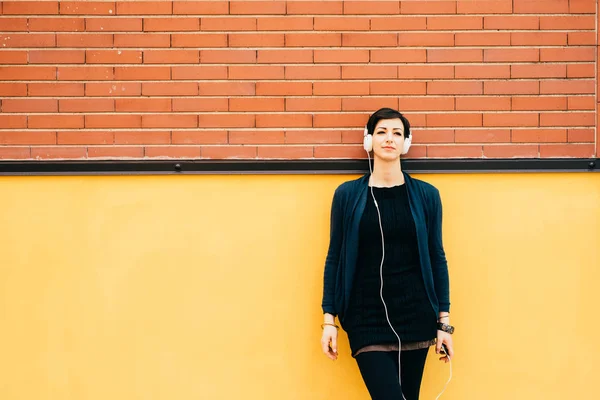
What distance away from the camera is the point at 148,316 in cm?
332

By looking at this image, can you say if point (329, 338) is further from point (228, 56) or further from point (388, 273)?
point (228, 56)

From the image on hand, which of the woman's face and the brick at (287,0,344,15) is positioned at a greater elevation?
the brick at (287,0,344,15)

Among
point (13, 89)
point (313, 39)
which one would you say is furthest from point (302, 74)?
point (13, 89)

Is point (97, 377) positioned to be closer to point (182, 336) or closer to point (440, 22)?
point (182, 336)

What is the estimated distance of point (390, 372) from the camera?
8.81 feet

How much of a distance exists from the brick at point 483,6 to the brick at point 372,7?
37cm

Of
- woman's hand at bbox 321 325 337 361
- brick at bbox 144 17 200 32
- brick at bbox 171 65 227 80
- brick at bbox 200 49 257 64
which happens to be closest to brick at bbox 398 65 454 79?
brick at bbox 200 49 257 64

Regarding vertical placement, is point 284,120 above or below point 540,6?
below

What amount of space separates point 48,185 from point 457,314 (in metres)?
2.49

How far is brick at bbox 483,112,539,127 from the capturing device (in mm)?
3283

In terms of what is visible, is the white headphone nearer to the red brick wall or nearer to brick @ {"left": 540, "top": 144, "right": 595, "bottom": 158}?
the red brick wall

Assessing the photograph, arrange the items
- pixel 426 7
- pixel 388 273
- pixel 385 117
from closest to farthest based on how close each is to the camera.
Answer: pixel 388 273 → pixel 385 117 → pixel 426 7

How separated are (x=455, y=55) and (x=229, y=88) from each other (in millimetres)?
1311

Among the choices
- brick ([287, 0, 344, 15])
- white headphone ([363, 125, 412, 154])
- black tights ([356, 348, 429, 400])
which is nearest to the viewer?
black tights ([356, 348, 429, 400])
